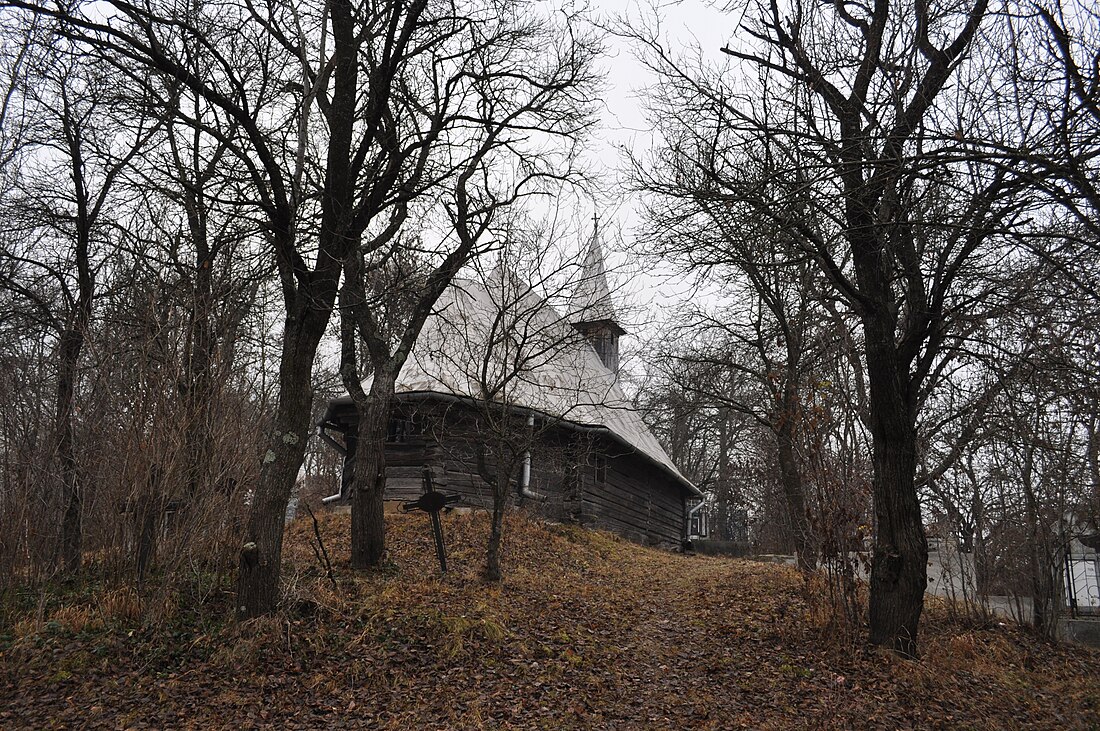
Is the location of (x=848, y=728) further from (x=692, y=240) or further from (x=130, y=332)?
(x=130, y=332)

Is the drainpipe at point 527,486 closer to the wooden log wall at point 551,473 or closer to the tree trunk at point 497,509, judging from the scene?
the wooden log wall at point 551,473

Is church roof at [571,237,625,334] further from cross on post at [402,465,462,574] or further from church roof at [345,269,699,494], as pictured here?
cross on post at [402,465,462,574]

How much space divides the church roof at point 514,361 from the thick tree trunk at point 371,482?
90 centimetres

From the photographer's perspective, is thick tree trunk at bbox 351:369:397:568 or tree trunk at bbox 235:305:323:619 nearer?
tree trunk at bbox 235:305:323:619

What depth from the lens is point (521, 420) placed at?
15.1m

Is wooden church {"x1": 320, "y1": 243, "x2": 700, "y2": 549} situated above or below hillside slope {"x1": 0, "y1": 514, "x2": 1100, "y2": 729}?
above

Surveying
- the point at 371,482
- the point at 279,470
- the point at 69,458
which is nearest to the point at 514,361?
the point at 371,482

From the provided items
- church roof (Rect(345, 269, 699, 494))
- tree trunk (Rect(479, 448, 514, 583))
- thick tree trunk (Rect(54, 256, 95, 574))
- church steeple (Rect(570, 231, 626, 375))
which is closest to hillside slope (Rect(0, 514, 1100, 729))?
tree trunk (Rect(479, 448, 514, 583))

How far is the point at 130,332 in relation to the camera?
11773mm

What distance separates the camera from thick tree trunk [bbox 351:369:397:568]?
11320 millimetres

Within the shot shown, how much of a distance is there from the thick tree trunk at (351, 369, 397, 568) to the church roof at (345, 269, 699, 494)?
0.90 meters

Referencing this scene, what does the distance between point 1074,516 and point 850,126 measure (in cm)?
589

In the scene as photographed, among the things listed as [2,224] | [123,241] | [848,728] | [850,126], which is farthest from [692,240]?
[2,224]

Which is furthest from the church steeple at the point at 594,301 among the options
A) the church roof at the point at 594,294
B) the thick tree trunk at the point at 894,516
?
the thick tree trunk at the point at 894,516
